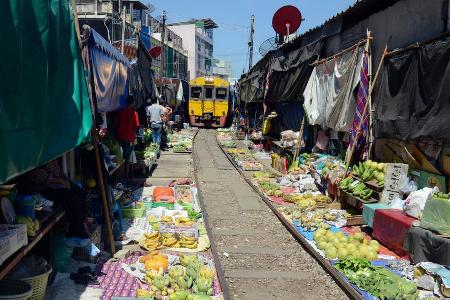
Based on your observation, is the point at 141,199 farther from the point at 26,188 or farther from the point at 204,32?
the point at 204,32

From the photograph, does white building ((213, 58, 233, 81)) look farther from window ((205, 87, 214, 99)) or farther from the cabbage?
the cabbage

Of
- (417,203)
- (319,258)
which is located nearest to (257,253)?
(319,258)

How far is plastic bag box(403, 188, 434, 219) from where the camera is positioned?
7.18 m

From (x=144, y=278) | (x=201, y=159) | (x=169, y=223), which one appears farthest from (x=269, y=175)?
(x=144, y=278)

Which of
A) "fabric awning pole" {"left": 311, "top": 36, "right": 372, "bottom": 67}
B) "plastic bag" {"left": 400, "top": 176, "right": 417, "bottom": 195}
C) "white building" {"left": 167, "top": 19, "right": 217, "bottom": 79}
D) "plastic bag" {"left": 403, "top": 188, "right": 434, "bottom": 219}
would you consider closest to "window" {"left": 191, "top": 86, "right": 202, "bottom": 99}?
"fabric awning pole" {"left": 311, "top": 36, "right": 372, "bottom": 67}

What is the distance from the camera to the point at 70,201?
19.7 ft

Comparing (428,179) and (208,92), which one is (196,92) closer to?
(208,92)

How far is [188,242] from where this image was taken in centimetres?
741

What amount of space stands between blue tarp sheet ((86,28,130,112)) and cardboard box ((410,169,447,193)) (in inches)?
214

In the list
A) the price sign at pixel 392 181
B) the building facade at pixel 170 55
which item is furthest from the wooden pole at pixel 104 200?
the building facade at pixel 170 55

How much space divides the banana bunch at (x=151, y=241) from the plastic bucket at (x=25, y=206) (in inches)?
97.0

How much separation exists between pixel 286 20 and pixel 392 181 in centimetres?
1178

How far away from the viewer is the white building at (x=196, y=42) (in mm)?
82000

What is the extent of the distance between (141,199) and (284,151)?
724 cm
